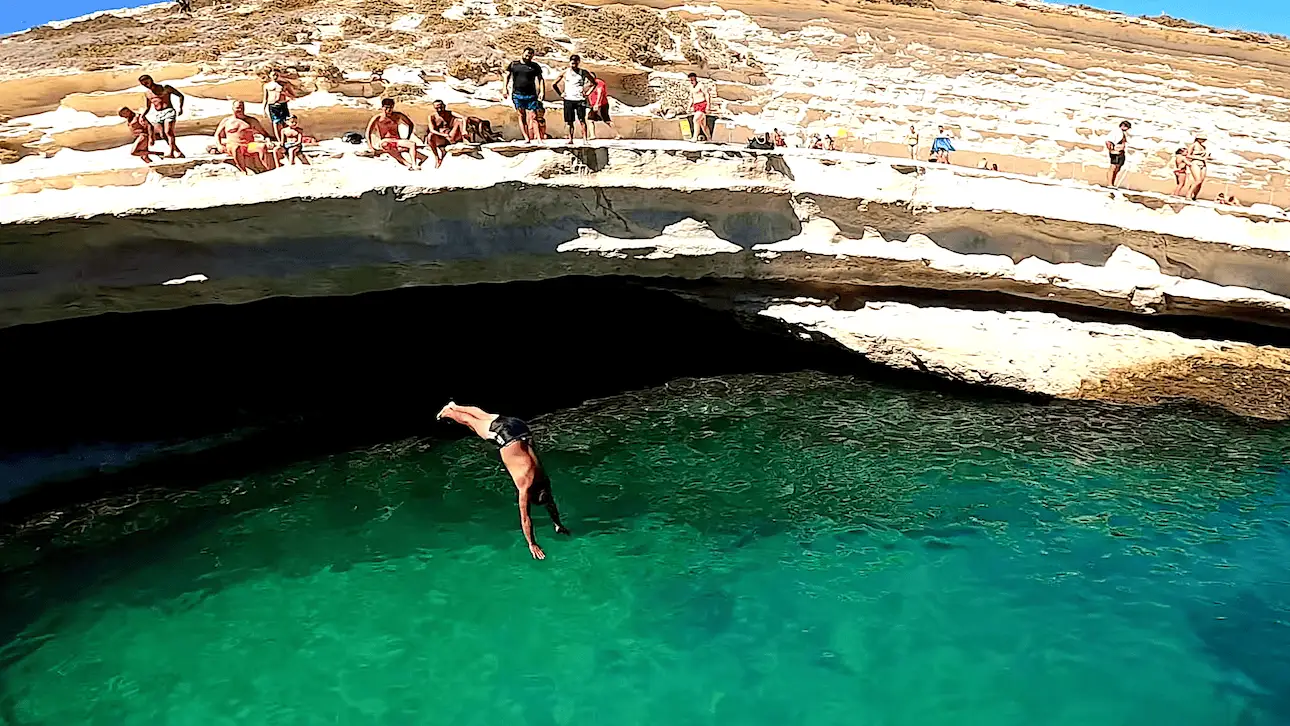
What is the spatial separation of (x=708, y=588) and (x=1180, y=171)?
903 cm

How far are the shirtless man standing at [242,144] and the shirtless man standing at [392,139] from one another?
1013mm

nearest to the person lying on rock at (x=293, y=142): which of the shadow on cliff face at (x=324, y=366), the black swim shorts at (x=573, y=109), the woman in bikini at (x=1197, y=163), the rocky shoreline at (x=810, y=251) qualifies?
the rocky shoreline at (x=810, y=251)

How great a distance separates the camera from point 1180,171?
37.5 ft

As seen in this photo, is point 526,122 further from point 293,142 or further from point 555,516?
point 555,516

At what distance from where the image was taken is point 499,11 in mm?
16609

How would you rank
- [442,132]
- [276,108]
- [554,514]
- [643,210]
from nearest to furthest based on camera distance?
[554,514] < [442,132] < [276,108] < [643,210]

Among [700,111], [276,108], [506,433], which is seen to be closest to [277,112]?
[276,108]

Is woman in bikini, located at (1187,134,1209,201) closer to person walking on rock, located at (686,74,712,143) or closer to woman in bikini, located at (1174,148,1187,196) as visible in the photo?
woman in bikini, located at (1174,148,1187,196)

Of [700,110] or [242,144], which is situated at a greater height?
[700,110]

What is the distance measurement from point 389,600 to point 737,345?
24.1ft

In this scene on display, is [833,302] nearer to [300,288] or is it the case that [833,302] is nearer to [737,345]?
[737,345]

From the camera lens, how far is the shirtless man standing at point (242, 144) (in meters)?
8.32

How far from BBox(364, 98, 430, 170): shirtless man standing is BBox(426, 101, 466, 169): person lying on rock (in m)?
0.16

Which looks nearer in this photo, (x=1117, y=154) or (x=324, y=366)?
(x=1117, y=154)
